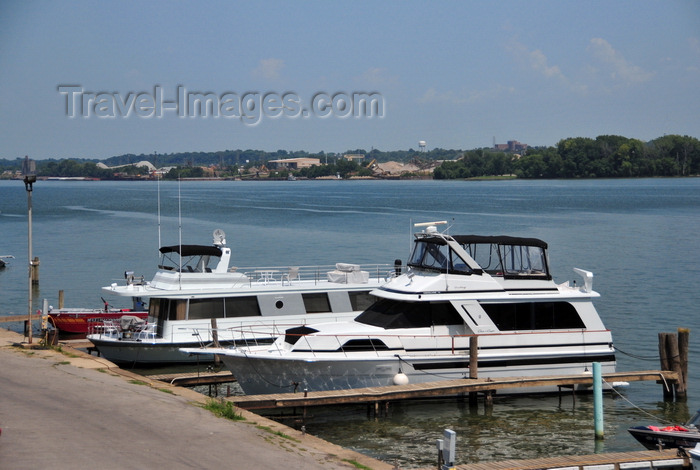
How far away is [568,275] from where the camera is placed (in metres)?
46.0

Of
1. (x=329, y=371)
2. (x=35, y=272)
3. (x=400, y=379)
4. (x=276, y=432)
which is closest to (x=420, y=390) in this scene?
(x=400, y=379)

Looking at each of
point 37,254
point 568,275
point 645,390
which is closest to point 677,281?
point 568,275

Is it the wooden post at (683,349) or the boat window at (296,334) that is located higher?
the boat window at (296,334)

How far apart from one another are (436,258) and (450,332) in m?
2.20

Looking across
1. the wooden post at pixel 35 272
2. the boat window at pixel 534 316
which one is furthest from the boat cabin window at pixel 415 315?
the wooden post at pixel 35 272

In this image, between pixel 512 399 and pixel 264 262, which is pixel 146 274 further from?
pixel 512 399

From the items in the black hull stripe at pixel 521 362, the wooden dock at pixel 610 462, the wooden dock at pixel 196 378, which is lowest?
the wooden dock at pixel 196 378

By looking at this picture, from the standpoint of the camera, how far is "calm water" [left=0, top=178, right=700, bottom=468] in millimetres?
19892

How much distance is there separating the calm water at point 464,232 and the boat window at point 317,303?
5432 mm

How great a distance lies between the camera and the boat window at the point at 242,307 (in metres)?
27.4

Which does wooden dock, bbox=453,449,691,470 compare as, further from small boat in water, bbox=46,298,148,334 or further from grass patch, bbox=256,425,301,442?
small boat in water, bbox=46,298,148,334

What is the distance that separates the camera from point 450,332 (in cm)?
2247

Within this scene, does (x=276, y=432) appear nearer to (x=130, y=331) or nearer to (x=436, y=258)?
(x=436, y=258)

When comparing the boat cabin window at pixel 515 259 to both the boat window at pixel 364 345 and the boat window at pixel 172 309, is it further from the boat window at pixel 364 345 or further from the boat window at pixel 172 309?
the boat window at pixel 172 309
